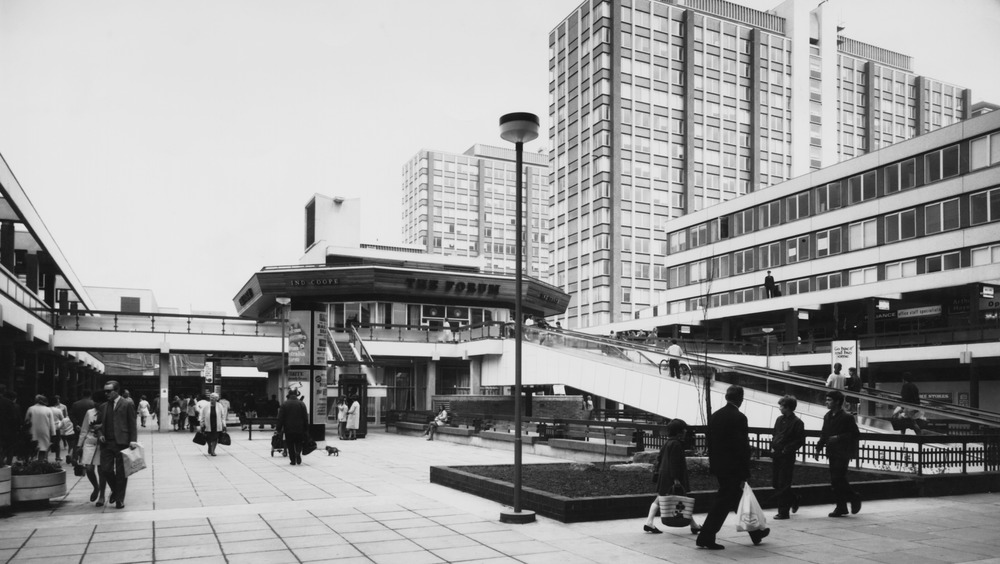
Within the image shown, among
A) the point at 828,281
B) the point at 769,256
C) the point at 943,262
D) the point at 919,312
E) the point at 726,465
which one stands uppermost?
the point at 769,256

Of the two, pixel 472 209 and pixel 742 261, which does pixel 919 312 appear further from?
pixel 472 209

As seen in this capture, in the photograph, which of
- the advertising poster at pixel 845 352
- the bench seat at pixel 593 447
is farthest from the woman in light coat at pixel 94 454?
the advertising poster at pixel 845 352

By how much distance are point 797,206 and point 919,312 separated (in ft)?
40.6

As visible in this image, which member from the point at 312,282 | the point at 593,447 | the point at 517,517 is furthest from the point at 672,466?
the point at 312,282

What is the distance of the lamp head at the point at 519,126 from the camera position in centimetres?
1095

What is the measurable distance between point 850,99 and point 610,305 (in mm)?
47732

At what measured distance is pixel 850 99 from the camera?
107 m

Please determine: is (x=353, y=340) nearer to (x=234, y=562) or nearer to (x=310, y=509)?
(x=310, y=509)

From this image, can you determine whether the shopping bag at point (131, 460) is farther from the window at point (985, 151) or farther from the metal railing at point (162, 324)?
the window at point (985, 151)

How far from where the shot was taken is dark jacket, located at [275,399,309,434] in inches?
758

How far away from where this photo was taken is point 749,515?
8781 mm

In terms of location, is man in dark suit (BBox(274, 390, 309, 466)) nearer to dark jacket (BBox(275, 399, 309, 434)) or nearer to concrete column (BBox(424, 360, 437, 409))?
dark jacket (BBox(275, 399, 309, 434))

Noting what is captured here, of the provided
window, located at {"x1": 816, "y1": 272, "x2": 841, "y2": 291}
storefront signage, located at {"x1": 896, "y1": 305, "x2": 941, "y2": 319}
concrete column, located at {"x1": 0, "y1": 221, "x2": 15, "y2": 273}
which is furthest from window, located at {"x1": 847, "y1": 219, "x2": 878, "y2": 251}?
concrete column, located at {"x1": 0, "y1": 221, "x2": 15, "y2": 273}

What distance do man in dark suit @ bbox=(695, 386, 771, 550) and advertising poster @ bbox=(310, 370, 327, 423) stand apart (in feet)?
70.5
